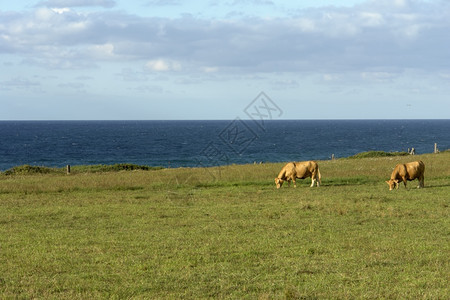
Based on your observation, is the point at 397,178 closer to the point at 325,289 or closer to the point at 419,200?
the point at 419,200

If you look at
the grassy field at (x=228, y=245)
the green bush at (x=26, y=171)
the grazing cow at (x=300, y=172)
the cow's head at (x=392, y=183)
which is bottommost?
the green bush at (x=26, y=171)

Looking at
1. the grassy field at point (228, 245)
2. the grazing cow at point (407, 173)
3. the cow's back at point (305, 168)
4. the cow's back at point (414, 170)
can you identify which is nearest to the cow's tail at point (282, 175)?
the cow's back at point (305, 168)

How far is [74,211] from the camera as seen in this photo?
21.8 meters

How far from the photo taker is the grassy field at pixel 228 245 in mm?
10781

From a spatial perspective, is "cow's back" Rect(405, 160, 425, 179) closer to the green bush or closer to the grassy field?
the grassy field

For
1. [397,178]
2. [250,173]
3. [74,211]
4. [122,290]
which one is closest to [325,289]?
[122,290]

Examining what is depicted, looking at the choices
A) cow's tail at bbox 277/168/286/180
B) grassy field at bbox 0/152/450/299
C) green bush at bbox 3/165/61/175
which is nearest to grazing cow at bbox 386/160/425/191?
grassy field at bbox 0/152/450/299

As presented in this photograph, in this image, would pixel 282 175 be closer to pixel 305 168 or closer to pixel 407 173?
pixel 305 168

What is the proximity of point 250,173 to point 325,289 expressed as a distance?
26324 millimetres

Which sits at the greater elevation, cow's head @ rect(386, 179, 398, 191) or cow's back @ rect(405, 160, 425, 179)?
cow's back @ rect(405, 160, 425, 179)

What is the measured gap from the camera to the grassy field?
424 inches

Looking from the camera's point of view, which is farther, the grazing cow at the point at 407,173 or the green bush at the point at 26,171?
the green bush at the point at 26,171

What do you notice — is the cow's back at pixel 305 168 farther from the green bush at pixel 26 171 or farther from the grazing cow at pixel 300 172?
the green bush at pixel 26 171

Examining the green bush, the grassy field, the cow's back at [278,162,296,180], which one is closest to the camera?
the grassy field
